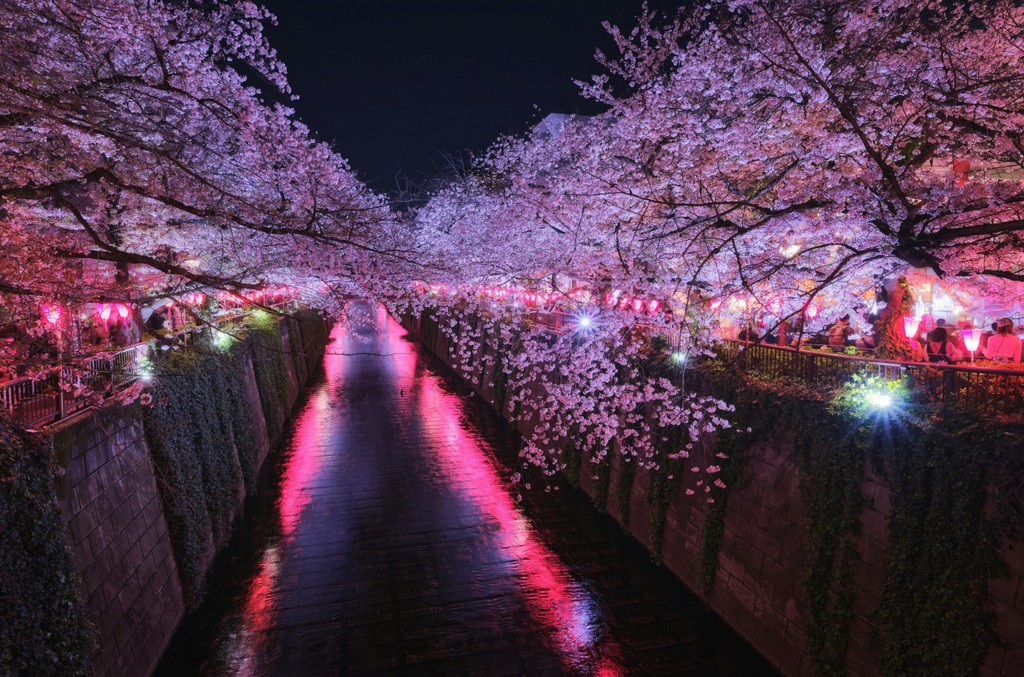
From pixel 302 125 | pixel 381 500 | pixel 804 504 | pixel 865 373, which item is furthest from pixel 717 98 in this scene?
pixel 381 500

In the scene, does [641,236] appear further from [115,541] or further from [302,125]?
[115,541]

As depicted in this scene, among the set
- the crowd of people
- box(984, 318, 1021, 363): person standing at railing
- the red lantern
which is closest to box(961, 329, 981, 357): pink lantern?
the crowd of people

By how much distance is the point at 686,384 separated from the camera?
11328 mm

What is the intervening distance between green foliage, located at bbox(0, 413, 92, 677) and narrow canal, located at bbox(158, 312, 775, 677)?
3355 millimetres

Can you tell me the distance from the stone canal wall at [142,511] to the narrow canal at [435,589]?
2.66 feet

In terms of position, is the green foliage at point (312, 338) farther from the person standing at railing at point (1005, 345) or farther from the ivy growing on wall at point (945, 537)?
the ivy growing on wall at point (945, 537)

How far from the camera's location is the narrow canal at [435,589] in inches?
356

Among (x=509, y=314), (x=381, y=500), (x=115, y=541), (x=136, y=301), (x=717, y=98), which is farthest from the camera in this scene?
(x=509, y=314)

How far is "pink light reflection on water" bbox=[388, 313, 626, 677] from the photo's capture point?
9289 mm

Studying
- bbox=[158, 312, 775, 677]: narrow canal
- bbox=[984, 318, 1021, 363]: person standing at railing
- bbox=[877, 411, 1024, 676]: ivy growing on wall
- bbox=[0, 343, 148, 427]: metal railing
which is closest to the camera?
bbox=[877, 411, 1024, 676]: ivy growing on wall

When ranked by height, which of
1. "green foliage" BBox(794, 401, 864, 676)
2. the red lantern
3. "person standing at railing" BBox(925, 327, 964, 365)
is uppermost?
the red lantern

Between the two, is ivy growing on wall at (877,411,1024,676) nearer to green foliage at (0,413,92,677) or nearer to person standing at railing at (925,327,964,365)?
person standing at railing at (925,327,964,365)

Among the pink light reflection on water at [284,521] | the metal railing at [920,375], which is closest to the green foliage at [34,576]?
the pink light reflection on water at [284,521]

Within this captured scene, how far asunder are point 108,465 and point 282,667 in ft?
13.2
